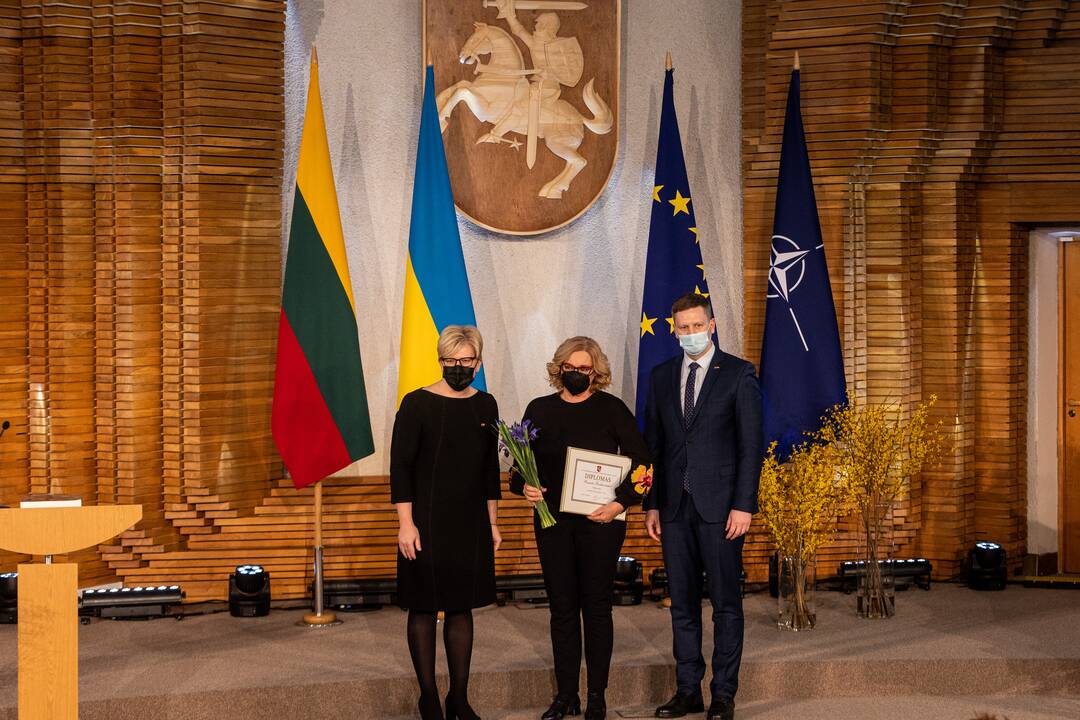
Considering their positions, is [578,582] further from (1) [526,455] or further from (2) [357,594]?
(2) [357,594]

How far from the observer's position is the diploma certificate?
4301 mm

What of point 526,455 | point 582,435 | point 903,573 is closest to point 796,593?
point 903,573

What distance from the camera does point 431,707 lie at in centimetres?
430

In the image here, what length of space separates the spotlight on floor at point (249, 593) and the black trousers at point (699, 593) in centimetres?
219

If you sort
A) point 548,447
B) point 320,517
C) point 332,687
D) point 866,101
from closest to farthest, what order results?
point 548,447
point 332,687
point 320,517
point 866,101

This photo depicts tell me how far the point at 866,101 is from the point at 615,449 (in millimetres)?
2922

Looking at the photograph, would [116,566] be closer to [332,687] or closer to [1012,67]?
[332,687]

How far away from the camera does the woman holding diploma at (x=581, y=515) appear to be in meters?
4.35

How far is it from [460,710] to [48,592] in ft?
4.74

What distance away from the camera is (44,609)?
12.5 feet

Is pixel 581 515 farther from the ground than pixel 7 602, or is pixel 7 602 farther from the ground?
pixel 581 515

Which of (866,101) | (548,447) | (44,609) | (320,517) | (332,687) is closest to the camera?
(44,609)

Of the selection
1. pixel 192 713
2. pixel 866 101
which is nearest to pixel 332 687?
pixel 192 713

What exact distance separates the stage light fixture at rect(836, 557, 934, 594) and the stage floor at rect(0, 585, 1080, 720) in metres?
0.55
